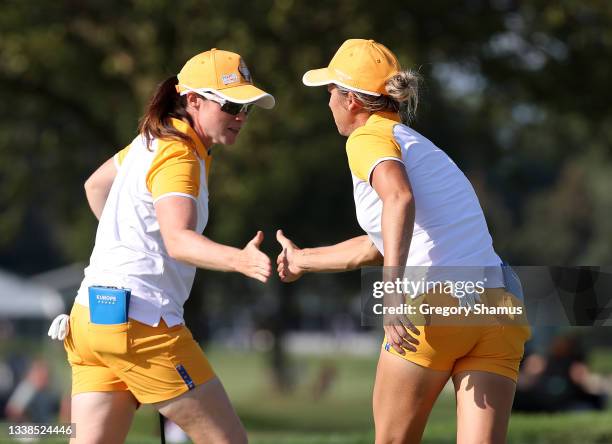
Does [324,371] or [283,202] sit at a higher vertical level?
[283,202]

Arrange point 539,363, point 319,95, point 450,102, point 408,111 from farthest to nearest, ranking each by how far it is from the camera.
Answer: point 450,102 < point 319,95 < point 539,363 < point 408,111

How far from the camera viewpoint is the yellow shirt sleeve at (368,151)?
4223 mm

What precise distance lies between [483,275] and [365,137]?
28.2 inches

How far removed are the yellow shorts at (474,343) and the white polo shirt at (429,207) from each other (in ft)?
0.47

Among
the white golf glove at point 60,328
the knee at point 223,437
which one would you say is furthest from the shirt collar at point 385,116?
the white golf glove at point 60,328

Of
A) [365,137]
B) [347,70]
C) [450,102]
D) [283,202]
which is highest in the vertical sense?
[450,102]

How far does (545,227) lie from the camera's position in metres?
67.2

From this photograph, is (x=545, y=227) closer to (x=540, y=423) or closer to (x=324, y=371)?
(x=324, y=371)

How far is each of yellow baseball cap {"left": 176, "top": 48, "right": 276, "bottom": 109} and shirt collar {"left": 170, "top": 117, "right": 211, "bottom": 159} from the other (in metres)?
0.15

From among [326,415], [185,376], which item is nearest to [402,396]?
[185,376]

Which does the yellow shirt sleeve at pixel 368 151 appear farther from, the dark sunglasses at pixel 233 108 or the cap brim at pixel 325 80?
the dark sunglasses at pixel 233 108

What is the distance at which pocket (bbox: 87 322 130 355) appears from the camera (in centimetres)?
443

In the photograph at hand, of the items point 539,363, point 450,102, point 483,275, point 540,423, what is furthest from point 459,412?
point 450,102

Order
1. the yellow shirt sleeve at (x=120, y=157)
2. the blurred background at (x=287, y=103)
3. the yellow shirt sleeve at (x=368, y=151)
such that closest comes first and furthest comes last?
the yellow shirt sleeve at (x=368, y=151)
the yellow shirt sleeve at (x=120, y=157)
the blurred background at (x=287, y=103)
